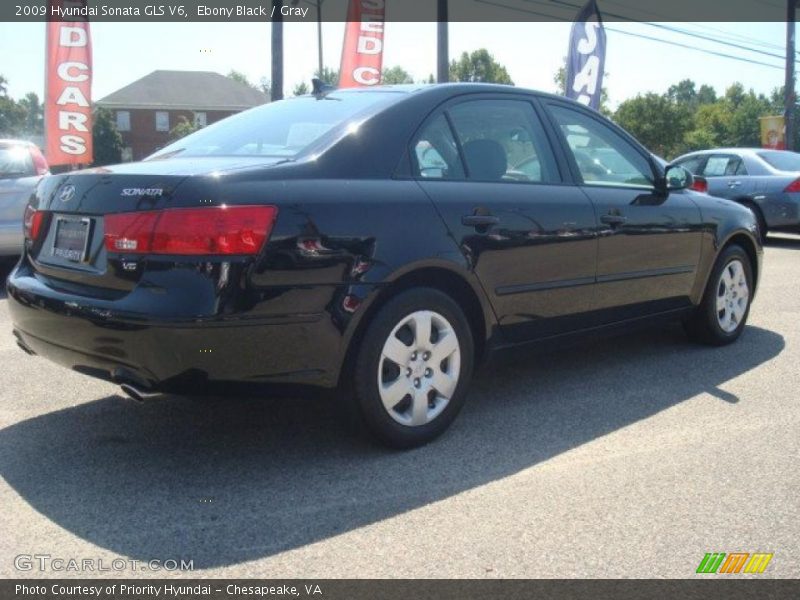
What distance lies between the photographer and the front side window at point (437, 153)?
3.75 meters

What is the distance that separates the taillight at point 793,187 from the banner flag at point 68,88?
1183 centimetres

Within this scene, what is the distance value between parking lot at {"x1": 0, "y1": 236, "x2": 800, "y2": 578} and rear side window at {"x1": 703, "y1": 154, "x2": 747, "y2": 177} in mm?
8938

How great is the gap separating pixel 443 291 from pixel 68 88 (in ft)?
44.2

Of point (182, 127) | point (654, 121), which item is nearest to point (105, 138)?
point (182, 127)

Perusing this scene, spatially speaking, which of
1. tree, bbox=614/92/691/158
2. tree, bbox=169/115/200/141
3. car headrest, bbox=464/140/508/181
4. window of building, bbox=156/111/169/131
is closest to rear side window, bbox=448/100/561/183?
car headrest, bbox=464/140/508/181

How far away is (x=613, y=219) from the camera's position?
4.58m

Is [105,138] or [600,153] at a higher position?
[105,138]

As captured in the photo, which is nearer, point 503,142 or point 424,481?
point 424,481

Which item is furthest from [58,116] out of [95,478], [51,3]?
[95,478]

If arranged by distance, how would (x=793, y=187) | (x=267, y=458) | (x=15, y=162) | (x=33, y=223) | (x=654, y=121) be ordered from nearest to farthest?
(x=267, y=458)
(x=33, y=223)
(x=15, y=162)
(x=793, y=187)
(x=654, y=121)

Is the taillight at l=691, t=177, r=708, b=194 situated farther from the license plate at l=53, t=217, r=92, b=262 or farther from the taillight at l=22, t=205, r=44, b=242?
the taillight at l=22, t=205, r=44, b=242

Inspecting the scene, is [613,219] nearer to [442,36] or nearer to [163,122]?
[442,36]

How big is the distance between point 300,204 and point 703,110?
104 m
